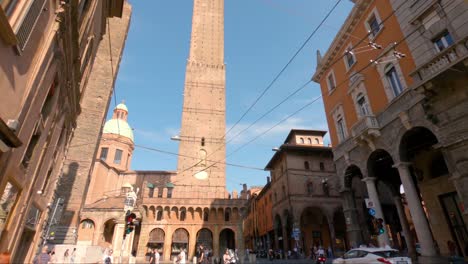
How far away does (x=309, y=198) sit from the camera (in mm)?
27422

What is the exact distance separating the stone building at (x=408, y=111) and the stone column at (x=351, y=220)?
0.19 feet

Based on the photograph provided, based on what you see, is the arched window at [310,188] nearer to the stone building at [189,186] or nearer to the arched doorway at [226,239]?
the stone building at [189,186]

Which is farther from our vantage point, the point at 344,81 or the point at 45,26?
the point at 344,81

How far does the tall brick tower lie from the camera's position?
38.4 m

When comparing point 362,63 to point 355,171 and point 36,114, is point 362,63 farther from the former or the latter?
point 36,114

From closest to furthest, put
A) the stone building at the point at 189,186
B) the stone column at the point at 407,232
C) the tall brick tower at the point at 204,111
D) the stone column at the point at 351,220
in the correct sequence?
1. the stone column at the point at 407,232
2. the stone column at the point at 351,220
3. the stone building at the point at 189,186
4. the tall brick tower at the point at 204,111

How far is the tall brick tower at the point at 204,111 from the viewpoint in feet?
126

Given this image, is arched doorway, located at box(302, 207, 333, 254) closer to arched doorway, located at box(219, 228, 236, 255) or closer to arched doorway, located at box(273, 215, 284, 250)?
arched doorway, located at box(273, 215, 284, 250)

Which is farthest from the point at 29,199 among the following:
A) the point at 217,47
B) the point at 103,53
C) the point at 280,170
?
the point at 217,47

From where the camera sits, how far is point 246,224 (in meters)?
54.4

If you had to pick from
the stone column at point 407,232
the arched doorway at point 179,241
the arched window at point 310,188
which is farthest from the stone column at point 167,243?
the stone column at point 407,232

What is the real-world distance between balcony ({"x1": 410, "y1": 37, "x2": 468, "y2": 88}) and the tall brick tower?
27.9 m

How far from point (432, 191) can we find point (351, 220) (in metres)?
4.61

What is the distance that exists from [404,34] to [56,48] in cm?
1447
